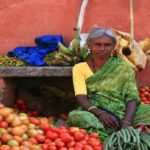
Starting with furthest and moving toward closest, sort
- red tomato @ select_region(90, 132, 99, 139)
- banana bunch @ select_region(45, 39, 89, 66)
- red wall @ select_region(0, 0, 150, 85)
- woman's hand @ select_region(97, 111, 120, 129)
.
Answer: red wall @ select_region(0, 0, 150, 85), banana bunch @ select_region(45, 39, 89, 66), woman's hand @ select_region(97, 111, 120, 129), red tomato @ select_region(90, 132, 99, 139)

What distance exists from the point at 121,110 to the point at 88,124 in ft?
1.89

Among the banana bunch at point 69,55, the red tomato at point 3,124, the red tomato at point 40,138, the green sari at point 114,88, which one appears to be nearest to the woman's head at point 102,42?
the green sari at point 114,88

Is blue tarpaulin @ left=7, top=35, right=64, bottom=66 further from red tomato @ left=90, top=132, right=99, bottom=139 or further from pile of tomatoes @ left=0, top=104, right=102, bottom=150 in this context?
red tomato @ left=90, top=132, right=99, bottom=139

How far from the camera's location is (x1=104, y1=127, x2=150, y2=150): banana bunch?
4.59 metres

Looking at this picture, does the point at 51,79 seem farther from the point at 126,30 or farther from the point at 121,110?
the point at 121,110

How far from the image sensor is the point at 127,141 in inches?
180

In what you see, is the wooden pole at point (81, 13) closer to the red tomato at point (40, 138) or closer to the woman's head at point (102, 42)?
the woman's head at point (102, 42)

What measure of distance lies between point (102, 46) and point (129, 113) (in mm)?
778

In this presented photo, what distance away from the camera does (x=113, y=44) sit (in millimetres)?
5367

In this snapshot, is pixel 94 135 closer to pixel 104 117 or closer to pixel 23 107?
pixel 104 117

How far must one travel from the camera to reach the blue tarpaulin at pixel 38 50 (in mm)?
6223

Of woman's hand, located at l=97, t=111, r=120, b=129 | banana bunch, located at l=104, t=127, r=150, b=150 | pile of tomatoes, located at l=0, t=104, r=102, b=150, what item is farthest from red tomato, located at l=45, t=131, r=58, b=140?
woman's hand, located at l=97, t=111, r=120, b=129

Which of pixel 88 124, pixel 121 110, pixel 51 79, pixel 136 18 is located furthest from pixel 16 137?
pixel 136 18

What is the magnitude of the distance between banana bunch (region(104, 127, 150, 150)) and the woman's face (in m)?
0.94
